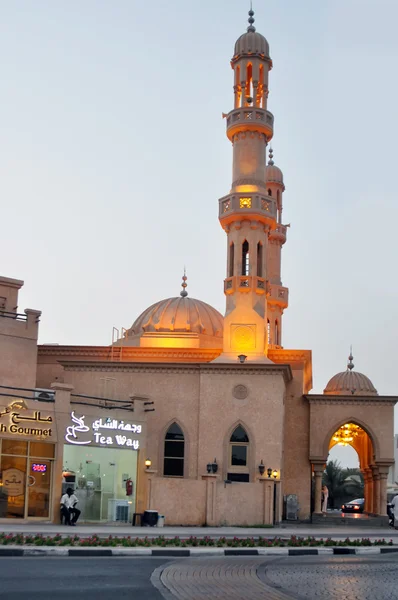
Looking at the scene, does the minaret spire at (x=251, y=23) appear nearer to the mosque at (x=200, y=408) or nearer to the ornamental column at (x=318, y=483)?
the mosque at (x=200, y=408)

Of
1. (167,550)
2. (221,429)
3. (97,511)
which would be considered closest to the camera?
(167,550)

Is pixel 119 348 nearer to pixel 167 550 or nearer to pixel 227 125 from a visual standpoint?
pixel 227 125

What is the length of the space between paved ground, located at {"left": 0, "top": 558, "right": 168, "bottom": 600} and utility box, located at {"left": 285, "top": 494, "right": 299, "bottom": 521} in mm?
23567

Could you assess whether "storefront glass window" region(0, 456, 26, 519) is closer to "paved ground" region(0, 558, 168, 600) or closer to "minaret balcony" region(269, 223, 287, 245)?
"paved ground" region(0, 558, 168, 600)

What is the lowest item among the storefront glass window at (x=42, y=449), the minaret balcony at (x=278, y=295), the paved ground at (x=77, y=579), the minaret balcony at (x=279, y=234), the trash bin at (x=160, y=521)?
the paved ground at (x=77, y=579)

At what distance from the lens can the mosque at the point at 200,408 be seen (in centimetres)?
2730

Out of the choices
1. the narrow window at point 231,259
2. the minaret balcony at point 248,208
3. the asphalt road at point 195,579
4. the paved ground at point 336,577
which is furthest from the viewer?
the narrow window at point 231,259

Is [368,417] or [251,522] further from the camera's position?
[368,417]

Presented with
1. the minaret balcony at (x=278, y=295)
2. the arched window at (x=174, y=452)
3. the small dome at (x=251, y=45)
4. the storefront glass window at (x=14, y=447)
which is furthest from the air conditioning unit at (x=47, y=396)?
the minaret balcony at (x=278, y=295)

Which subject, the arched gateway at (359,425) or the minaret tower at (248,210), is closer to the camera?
the minaret tower at (248,210)

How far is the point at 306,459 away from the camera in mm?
40188

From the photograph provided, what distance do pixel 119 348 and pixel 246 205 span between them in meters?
8.65

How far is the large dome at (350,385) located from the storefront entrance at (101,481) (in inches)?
720

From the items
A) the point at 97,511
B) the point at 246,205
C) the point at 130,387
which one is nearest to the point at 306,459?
the point at 130,387
